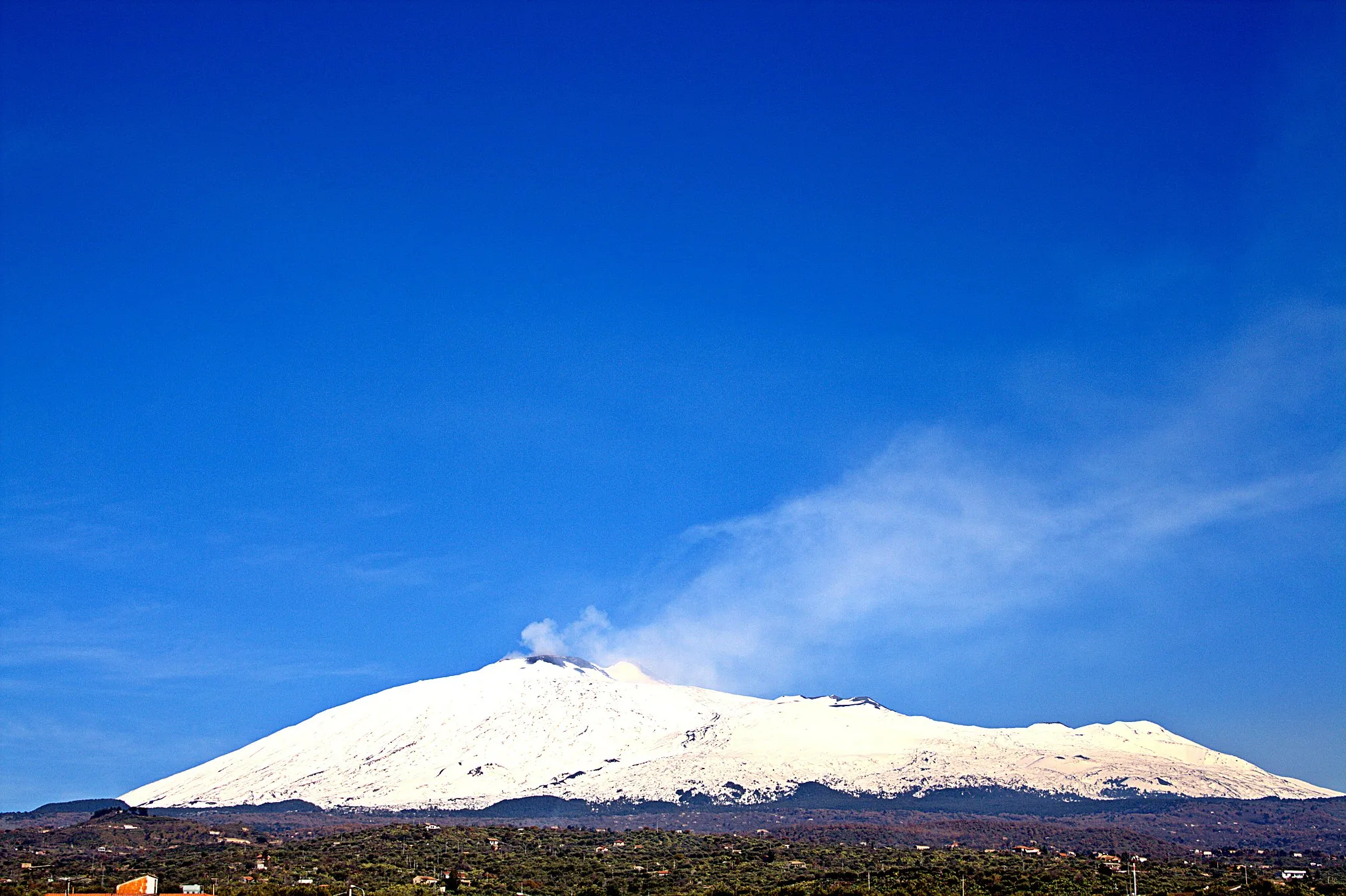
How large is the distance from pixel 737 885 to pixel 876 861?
76.8ft

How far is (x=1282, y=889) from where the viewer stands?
78.9 m

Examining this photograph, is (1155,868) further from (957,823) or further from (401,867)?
(957,823)

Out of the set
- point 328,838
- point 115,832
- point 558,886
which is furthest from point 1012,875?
point 115,832

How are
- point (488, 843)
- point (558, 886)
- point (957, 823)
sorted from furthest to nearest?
1. point (957, 823)
2. point (488, 843)
3. point (558, 886)

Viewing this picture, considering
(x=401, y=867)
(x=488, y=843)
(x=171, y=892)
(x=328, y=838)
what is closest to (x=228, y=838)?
(x=328, y=838)

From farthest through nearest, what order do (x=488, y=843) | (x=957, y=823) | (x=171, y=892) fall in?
1. (x=957, y=823)
2. (x=488, y=843)
3. (x=171, y=892)

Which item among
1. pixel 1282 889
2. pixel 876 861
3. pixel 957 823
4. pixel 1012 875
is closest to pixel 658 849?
pixel 876 861

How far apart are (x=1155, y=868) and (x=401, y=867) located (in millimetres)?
57013

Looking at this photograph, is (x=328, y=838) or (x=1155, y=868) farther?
(x=328, y=838)

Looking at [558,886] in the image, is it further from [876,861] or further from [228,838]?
[228,838]

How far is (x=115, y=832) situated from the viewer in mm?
145500

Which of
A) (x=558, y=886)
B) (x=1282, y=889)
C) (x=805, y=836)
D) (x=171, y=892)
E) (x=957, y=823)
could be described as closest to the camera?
(x=1282, y=889)

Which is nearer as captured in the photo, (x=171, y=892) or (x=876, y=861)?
(x=171, y=892)

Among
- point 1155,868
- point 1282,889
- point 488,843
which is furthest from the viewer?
point 488,843
